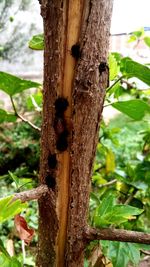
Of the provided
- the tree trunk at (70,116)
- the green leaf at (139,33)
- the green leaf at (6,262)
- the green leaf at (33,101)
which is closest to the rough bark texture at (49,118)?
the tree trunk at (70,116)

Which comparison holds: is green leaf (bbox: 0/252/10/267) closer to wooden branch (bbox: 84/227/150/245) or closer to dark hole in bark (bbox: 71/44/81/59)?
wooden branch (bbox: 84/227/150/245)

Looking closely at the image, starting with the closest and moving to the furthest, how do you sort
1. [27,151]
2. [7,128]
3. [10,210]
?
[10,210] < [27,151] < [7,128]

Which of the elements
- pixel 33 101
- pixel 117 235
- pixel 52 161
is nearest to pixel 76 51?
pixel 52 161

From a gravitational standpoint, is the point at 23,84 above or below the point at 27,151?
above

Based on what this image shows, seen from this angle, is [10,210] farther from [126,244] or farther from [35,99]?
[35,99]

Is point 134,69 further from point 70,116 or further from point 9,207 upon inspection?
point 9,207

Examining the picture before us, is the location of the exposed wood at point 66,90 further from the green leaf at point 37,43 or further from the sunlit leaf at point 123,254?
the green leaf at point 37,43

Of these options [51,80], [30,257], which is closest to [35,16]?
[30,257]
